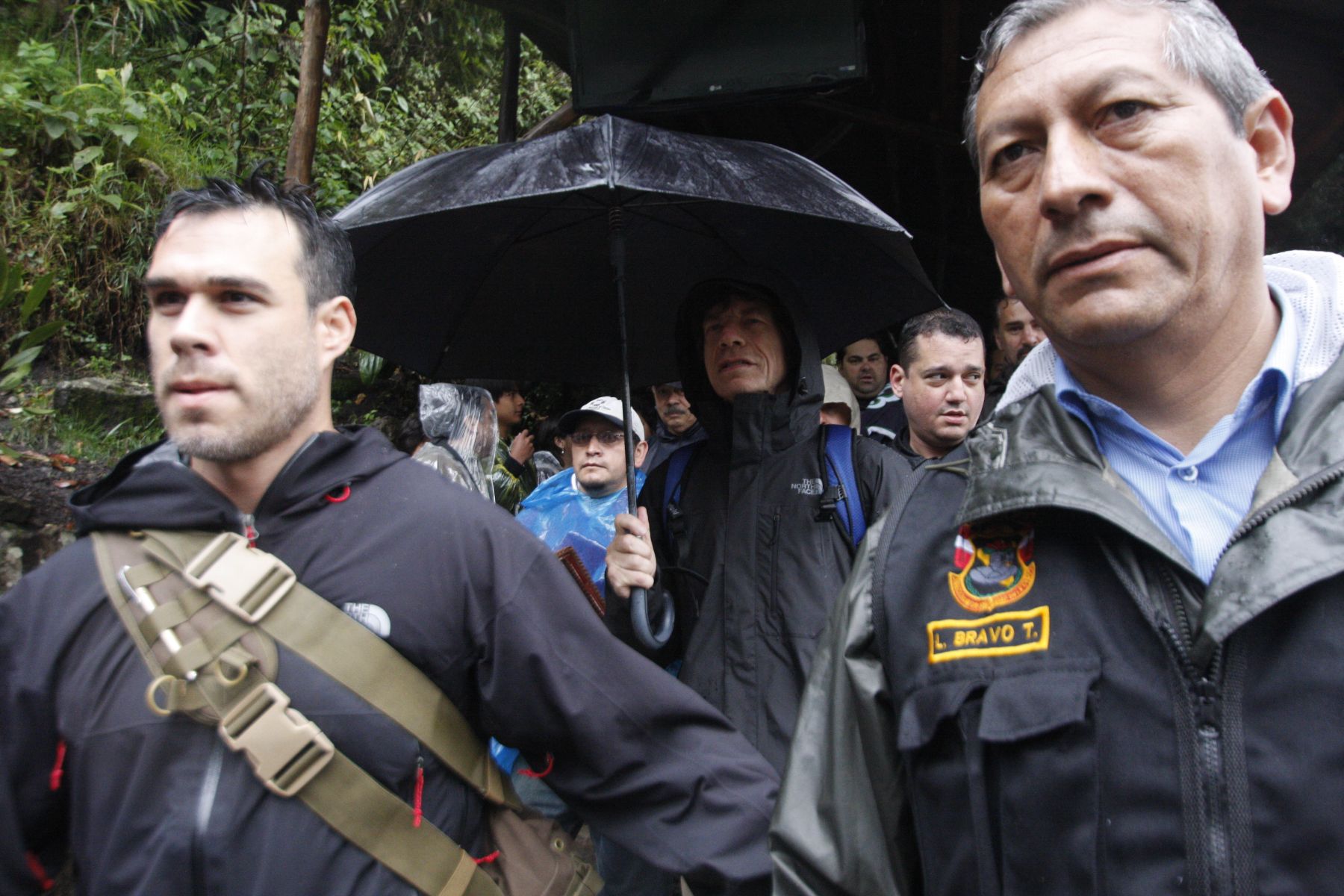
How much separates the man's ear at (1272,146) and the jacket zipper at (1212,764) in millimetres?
659

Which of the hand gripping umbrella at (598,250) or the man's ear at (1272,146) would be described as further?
the hand gripping umbrella at (598,250)

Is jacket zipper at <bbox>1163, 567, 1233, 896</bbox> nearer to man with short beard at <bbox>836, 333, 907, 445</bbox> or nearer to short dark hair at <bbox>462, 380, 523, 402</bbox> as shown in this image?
man with short beard at <bbox>836, 333, 907, 445</bbox>

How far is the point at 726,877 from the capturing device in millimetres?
1612

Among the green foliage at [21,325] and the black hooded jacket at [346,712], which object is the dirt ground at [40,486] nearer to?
the green foliage at [21,325]

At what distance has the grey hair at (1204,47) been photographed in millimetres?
1272

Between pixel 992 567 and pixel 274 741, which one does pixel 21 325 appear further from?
pixel 992 567

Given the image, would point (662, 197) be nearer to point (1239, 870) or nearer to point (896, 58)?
point (1239, 870)

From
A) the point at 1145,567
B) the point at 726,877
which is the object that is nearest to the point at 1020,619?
the point at 1145,567

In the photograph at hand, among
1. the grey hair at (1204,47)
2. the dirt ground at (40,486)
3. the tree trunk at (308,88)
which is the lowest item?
the dirt ground at (40,486)

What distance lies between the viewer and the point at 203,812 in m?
1.45

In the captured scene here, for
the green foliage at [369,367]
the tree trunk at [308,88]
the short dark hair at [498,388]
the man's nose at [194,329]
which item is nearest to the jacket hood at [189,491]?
the man's nose at [194,329]

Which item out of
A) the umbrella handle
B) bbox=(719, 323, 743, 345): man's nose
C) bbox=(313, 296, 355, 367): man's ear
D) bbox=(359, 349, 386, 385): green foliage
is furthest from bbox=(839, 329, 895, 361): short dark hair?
bbox=(359, 349, 386, 385): green foliage

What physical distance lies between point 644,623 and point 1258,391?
167cm

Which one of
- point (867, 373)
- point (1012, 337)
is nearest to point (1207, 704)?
point (1012, 337)
